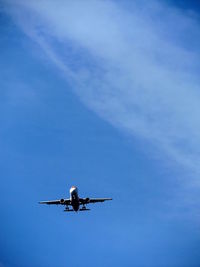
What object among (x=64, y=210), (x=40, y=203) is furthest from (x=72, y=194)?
(x=40, y=203)

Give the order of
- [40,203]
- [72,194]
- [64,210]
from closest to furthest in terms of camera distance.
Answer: [72,194], [64,210], [40,203]

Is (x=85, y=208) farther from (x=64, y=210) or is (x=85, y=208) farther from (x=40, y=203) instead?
(x=40, y=203)

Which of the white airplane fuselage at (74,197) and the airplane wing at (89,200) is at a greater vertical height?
the airplane wing at (89,200)

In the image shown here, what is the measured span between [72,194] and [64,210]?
887 cm

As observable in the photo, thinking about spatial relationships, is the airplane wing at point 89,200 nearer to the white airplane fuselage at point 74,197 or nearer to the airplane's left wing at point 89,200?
the airplane's left wing at point 89,200

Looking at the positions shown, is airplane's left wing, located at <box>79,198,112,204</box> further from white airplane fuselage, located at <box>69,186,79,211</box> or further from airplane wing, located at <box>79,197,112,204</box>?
white airplane fuselage, located at <box>69,186,79,211</box>

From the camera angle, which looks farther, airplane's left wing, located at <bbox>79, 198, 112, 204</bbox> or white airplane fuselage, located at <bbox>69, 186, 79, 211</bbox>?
airplane's left wing, located at <bbox>79, 198, 112, 204</bbox>

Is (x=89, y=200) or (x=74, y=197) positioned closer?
(x=74, y=197)

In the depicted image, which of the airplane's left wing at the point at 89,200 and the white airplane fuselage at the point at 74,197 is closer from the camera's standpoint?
the white airplane fuselage at the point at 74,197

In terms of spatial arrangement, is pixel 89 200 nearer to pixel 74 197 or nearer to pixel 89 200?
pixel 89 200

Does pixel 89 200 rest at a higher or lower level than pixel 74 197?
higher

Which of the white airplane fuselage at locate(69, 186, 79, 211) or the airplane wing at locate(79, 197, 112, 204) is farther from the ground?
the airplane wing at locate(79, 197, 112, 204)

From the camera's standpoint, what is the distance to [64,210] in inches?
4232

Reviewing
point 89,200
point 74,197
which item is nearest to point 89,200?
point 89,200
